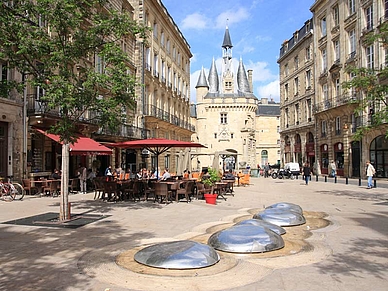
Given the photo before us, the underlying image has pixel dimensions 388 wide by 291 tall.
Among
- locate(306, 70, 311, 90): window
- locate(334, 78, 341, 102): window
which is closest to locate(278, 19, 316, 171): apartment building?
locate(306, 70, 311, 90): window

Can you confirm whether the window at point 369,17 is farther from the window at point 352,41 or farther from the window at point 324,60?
the window at point 324,60

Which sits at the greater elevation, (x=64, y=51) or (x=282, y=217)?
(x=64, y=51)

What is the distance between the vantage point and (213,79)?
241ft

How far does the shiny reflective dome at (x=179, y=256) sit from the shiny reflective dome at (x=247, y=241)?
2.02ft

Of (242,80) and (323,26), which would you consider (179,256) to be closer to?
(323,26)

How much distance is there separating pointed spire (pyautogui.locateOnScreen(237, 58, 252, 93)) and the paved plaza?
63.2 m

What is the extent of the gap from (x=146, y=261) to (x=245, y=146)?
6124cm

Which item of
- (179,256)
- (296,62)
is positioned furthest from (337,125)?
(179,256)

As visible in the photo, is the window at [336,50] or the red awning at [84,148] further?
the window at [336,50]

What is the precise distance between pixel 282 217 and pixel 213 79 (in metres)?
66.5

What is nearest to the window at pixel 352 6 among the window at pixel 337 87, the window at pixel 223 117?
the window at pixel 337 87

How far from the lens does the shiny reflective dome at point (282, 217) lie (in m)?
8.54

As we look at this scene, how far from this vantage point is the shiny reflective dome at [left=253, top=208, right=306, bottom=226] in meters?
8.54

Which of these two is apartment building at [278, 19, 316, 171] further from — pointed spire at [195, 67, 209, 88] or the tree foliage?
the tree foliage
